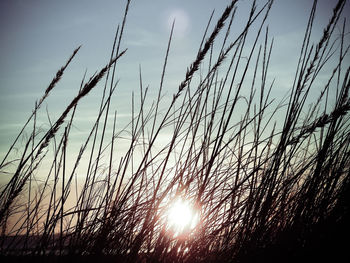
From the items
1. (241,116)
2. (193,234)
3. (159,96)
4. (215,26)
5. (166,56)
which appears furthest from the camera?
(241,116)

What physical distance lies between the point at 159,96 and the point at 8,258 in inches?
39.8

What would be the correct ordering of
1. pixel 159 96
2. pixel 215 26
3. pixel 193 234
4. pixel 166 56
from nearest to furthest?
1. pixel 215 26
2. pixel 166 56
3. pixel 159 96
4. pixel 193 234

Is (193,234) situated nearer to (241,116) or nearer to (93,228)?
(93,228)

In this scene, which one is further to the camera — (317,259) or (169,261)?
(169,261)

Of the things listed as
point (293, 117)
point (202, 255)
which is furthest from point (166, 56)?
point (202, 255)

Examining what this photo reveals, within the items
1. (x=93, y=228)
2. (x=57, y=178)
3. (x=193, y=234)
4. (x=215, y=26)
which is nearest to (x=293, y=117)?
(x=215, y=26)

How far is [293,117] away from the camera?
108 cm

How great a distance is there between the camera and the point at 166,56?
3.33 ft

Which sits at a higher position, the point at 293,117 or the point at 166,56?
the point at 166,56

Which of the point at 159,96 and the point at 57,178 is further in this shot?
the point at 57,178

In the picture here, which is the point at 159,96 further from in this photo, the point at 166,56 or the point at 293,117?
the point at 293,117

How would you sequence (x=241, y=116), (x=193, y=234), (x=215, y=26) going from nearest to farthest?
1. (x=215, y=26)
2. (x=193, y=234)
3. (x=241, y=116)

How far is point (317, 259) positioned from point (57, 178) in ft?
3.76

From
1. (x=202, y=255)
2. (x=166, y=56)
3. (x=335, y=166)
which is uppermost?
(x=166, y=56)
